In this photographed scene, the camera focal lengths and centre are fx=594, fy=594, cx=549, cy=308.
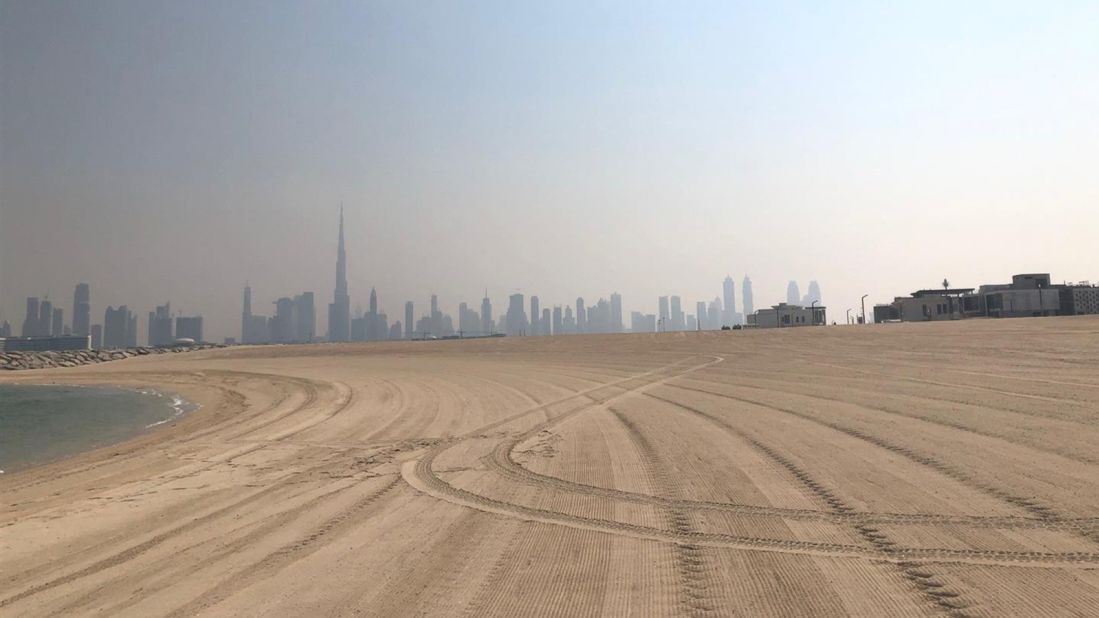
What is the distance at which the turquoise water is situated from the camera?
51.2 feet

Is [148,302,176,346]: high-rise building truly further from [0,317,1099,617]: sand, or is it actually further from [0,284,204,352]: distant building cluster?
[0,317,1099,617]: sand

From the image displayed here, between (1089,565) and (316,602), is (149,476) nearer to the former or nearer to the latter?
(316,602)

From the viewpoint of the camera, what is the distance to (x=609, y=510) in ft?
20.9

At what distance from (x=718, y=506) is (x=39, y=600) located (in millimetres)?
6067

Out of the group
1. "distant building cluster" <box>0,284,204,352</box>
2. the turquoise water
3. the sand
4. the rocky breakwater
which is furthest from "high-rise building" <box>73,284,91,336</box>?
the sand

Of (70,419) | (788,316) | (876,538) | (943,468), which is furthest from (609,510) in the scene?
(788,316)

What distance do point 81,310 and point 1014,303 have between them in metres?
206

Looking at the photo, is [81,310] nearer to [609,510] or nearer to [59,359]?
[59,359]

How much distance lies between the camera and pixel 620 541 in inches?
212

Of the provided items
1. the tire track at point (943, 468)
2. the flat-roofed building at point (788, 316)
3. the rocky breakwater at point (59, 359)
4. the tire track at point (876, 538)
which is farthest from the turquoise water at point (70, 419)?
the flat-roofed building at point (788, 316)

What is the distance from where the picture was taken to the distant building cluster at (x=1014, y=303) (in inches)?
2707

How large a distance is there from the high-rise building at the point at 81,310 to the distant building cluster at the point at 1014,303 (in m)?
188

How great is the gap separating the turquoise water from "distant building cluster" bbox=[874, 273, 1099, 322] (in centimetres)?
7410

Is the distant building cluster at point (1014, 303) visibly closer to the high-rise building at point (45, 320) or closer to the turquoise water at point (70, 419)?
the turquoise water at point (70, 419)
